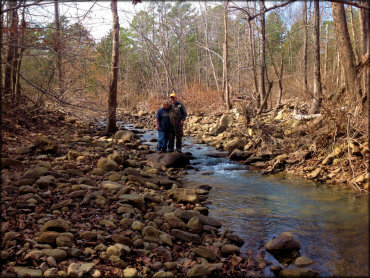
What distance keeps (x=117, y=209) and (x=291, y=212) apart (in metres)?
2.87

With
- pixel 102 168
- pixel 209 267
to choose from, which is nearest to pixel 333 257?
pixel 209 267

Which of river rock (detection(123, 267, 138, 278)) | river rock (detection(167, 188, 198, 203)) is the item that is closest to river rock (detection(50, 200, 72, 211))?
river rock (detection(123, 267, 138, 278))

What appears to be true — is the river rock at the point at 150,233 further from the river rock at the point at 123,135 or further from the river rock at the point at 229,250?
the river rock at the point at 123,135

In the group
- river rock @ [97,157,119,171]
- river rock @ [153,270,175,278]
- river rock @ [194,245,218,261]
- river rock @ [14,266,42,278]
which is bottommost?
river rock @ [194,245,218,261]

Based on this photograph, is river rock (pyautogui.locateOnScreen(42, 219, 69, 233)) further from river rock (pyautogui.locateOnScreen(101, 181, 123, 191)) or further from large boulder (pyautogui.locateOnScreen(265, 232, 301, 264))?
large boulder (pyautogui.locateOnScreen(265, 232, 301, 264))

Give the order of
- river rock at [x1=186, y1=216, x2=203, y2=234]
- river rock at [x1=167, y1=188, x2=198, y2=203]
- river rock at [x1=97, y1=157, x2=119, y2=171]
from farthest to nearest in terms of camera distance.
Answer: river rock at [x1=97, y1=157, x2=119, y2=171] → river rock at [x1=167, y1=188, x2=198, y2=203] → river rock at [x1=186, y1=216, x2=203, y2=234]

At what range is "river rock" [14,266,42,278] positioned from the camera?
9.07 ft

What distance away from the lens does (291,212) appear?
549 centimetres

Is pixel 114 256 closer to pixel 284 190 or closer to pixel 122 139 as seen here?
pixel 284 190

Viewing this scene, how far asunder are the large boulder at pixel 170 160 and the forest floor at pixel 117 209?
0.34 m

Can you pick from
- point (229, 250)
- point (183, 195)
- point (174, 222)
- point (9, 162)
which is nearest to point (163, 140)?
point (183, 195)

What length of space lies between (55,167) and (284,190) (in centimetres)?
463

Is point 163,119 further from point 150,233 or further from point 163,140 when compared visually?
point 150,233

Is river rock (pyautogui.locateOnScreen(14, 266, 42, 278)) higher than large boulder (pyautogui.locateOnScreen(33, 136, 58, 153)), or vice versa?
large boulder (pyautogui.locateOnScreen(33, 136, 58, 153))
